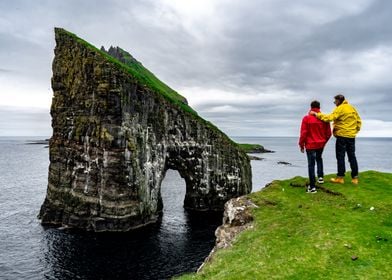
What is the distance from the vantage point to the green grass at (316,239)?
1237 centimetres

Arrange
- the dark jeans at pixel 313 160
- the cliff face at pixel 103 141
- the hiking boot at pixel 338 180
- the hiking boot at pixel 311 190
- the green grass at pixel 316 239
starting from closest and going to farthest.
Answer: the green grass at pixel 316 239 < the dark jeans at pixel 313 160 < the hiking boot at pixel 311 190 < the hiking boot at pixel 338 180 < the cliff face at pixel 103 141

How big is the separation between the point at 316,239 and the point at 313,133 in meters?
9.32

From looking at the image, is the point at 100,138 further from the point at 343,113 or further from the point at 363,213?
the point at 363,213

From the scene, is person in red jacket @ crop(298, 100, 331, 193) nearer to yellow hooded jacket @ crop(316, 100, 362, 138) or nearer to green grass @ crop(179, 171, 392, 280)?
yellow hooded jacket @ crop(316, 100, 362, 138)

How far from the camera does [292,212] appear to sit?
18.8 m

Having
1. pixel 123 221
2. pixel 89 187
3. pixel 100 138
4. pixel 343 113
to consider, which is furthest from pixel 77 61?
pixel 343 113

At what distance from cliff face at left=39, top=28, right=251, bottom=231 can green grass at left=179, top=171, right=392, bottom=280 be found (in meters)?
38.1

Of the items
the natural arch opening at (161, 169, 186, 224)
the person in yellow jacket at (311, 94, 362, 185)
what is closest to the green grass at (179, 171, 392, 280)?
the person in yellow jacket at (311, 94, 362, 185)

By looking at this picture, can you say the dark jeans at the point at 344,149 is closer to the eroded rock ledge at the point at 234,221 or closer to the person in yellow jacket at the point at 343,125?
the person in yellow jacket at the point at 343,125

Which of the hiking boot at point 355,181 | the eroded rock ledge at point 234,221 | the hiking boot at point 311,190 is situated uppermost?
the hiking boot at point 355,181

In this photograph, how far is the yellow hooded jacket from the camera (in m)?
22.0

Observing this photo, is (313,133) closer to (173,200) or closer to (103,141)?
(103,141)

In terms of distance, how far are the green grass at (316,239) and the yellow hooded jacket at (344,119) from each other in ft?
11.6

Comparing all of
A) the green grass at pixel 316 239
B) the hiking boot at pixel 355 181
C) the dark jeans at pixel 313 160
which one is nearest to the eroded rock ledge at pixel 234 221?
the green grass at pixel 316 239
